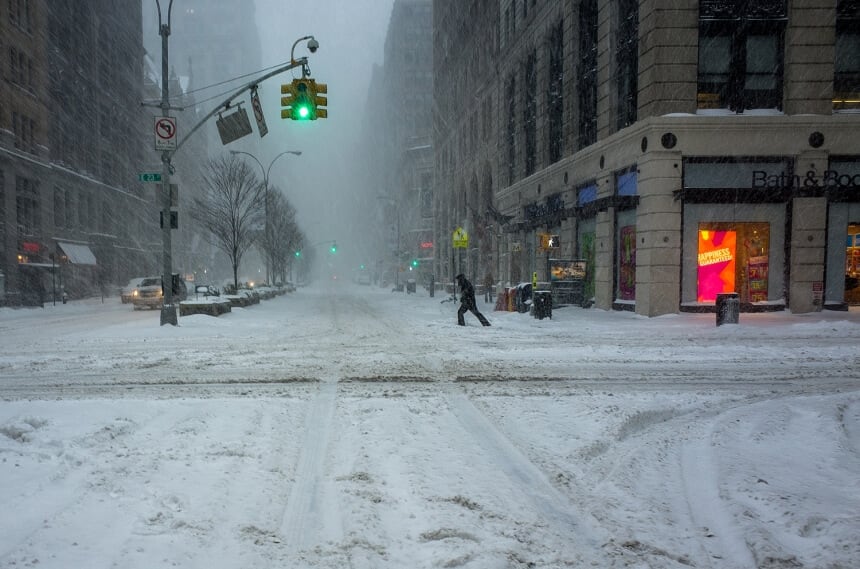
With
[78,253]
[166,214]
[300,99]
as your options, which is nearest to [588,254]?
[300,99]

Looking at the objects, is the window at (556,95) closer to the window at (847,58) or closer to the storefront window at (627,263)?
the storefront window at (627,263)

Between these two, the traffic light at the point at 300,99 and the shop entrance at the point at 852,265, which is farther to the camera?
the shop entrance at the point at 852,265

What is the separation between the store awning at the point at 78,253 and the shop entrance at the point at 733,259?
43.8m

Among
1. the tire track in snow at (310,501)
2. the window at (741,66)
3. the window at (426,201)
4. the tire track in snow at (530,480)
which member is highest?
the window at (426,201)

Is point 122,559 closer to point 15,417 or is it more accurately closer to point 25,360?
point 15,417

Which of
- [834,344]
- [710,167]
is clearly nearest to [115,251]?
[710,167]

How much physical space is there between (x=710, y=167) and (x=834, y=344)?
938cm

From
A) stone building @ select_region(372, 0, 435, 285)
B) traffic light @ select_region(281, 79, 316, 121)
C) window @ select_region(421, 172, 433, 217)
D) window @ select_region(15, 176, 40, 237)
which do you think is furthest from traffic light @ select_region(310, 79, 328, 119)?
window @ select_region(421, 172, 433, 217)

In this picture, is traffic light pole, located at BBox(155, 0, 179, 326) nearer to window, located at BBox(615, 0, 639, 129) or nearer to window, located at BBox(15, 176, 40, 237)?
window, located at BBox(615, 0, 639, 129)

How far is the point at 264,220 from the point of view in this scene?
3891 centimetres

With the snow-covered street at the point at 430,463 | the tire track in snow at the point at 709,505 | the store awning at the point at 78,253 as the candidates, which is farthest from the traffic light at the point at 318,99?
the store awning at the point at 78,253

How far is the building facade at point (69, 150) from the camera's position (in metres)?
34.9

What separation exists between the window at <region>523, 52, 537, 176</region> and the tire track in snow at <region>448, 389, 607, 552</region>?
27109mm

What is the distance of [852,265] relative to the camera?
20.1 meters
